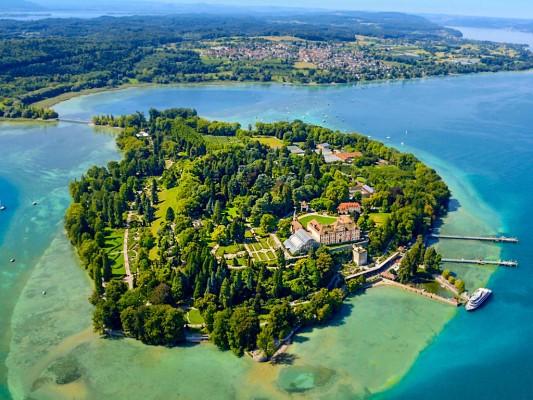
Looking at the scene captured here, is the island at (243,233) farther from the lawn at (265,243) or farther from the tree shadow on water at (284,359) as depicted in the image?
the tree shadow on water at (284,359)

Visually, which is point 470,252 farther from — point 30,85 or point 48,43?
point 48,43

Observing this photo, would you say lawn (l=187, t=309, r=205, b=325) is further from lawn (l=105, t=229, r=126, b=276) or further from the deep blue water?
the deep blue water

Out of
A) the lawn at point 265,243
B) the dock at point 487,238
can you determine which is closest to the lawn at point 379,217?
the dock at point 487,238

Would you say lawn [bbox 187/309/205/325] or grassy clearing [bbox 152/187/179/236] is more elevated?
grassy clearing [bbox 152/187/179/236]

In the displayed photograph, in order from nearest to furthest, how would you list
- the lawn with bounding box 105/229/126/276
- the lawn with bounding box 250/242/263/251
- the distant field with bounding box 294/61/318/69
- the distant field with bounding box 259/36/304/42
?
the lawn with bounding box 105/229/126/276
the lawn with bounding box 250/242/263/251
the distant field with bounding box 294/61/318/69
the distant field with bounding box 259/36/304/42

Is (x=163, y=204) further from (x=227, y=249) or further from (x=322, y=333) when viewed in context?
(x=322, y=333)

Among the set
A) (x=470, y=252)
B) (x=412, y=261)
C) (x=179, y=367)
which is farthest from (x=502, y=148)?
(x=179, y=367)

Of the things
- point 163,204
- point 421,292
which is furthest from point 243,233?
point 421,292

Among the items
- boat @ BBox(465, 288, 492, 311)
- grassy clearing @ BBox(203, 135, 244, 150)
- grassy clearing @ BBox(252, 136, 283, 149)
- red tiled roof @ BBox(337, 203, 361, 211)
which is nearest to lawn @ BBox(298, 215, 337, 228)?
red tiled roof @ BBox(337, 203, 361, 211)
